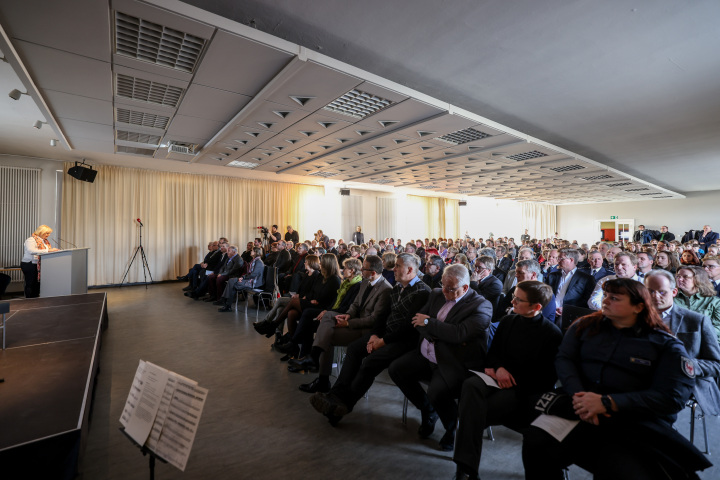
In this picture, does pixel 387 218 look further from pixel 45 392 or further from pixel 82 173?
pixel 45 392

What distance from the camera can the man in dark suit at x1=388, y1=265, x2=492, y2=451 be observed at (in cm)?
245

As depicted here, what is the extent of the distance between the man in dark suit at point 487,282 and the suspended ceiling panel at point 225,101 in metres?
2.39

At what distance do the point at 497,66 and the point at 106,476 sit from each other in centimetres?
523

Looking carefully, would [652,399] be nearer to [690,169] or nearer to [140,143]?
[140,143]

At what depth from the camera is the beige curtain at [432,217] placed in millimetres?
16766

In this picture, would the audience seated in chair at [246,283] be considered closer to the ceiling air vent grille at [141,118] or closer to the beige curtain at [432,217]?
the ceiling air vent grille at [141,118]

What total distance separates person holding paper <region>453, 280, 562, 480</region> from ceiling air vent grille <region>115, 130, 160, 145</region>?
730cm

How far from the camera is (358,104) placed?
5.00m

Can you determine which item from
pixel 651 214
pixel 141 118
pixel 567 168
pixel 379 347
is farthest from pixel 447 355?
pixel 651 214

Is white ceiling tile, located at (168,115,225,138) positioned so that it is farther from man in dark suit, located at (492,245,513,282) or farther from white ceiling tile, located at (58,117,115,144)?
man in dark suit, located at (492,245,513,282)

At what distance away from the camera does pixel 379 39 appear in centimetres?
360

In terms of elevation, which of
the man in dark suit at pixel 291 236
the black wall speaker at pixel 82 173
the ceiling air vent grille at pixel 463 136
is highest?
the ceiling air vent grille at pixel 463 136

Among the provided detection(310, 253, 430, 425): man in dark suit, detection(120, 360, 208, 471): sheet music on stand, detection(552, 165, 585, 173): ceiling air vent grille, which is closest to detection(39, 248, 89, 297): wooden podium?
detection(310, 253, 430, 425): man in dark suit

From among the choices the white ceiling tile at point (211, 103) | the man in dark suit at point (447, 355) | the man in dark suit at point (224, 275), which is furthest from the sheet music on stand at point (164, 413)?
the man in dark suit at point (224, 275)
